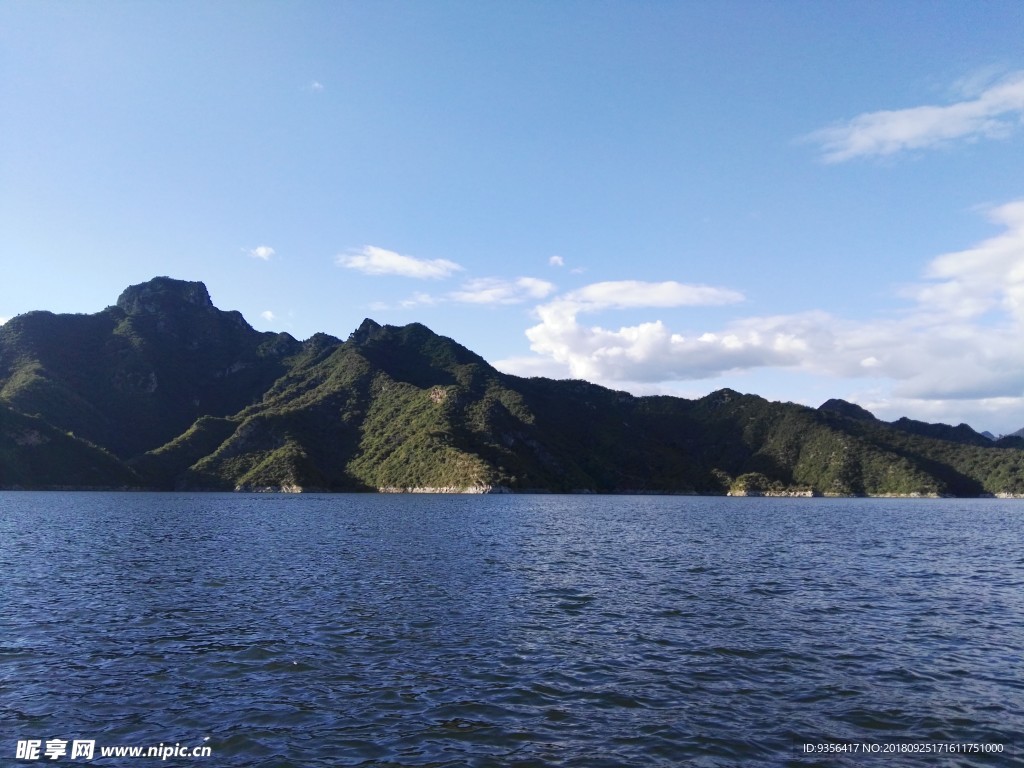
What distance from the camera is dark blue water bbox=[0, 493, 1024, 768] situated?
21172 mm

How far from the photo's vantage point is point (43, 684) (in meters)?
25.6

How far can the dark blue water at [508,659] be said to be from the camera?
21172 mm

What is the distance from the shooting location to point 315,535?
91.0m

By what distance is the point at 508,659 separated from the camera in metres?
29.7

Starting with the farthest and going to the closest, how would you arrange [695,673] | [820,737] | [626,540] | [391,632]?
[626,540], [391,632], [695,673], [820,737]

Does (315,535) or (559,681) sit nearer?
(559,681)

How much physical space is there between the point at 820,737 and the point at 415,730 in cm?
1349

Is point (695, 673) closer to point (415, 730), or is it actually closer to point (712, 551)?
point (415, 730)

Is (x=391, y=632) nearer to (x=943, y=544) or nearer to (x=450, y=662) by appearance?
(x=450, y=662)

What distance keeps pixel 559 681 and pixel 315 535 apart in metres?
71.3

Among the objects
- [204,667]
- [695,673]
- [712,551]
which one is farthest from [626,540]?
[204,667]

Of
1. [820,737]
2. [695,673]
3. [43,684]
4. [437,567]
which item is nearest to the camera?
[820,737]

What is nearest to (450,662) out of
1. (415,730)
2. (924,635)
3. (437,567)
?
(415,730)

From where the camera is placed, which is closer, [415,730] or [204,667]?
[415,730]
